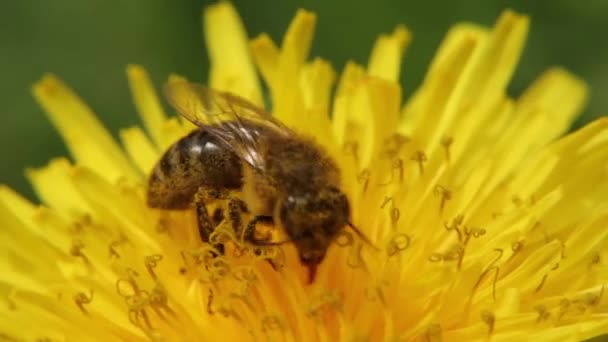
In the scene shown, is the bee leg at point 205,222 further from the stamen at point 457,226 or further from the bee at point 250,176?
the stamen at point 457,226

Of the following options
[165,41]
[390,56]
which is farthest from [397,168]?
[165,41]

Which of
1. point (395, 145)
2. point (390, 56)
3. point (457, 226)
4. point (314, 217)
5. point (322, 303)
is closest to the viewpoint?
point (314, 217)

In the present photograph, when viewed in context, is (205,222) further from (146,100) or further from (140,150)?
(146,100)

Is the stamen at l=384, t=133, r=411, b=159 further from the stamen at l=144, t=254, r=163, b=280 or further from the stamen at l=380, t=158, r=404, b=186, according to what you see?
the stamen at l=144, t=254, r=163, b=280

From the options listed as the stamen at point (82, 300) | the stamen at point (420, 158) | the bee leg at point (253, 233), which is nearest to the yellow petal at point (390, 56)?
the stamen at point (420, 158)

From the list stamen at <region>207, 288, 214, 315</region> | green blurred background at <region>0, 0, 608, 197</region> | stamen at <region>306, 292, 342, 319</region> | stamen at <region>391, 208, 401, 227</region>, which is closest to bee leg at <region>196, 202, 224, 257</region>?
stamen at <region>207, 288, 214, 315</region>
